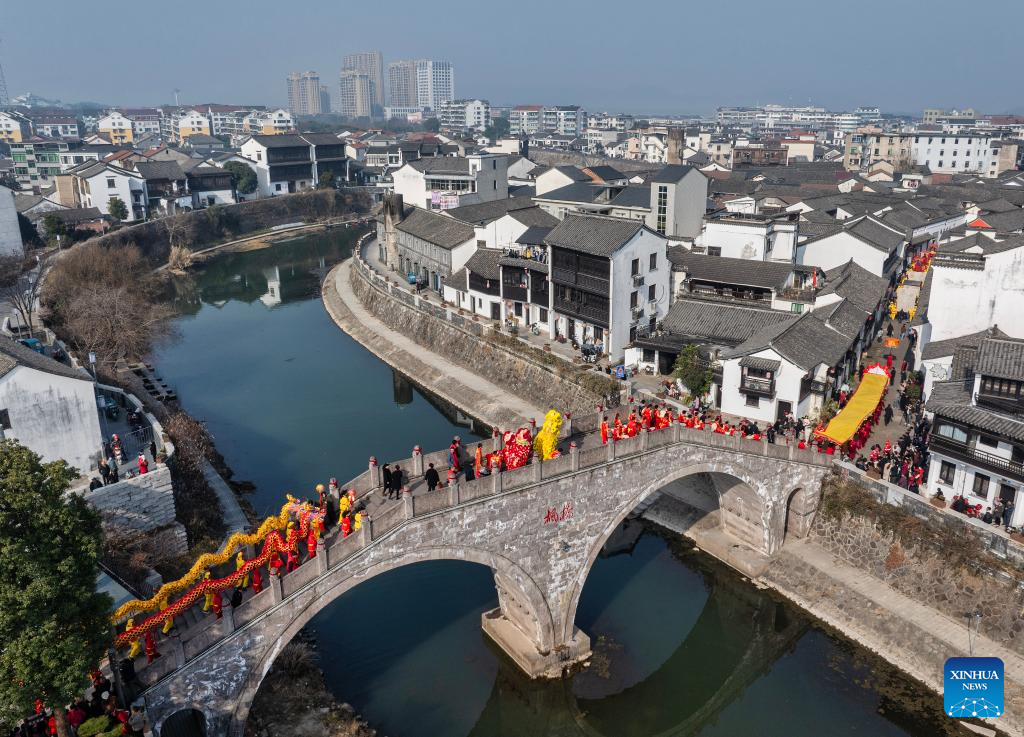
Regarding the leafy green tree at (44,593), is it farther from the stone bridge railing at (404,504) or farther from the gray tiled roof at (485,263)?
the gray tiled roof at (485,263)

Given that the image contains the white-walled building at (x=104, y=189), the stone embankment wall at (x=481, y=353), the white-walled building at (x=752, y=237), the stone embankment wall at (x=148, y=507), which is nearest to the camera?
the stone embankment wall at (x=148, y=507)

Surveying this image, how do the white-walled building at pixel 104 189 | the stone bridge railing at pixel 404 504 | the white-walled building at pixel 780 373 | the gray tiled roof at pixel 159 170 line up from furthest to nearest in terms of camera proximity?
the gray tiled roof at pixel 159 170 → the white-walled building at pixel 104 189 → the white-walled building at pixel 780 373 → the stone bridge railing at pixel 404 504

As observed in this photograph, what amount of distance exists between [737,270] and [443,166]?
4572 centimetres

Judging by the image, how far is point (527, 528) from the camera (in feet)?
83.7

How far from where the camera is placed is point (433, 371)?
55.3 meters

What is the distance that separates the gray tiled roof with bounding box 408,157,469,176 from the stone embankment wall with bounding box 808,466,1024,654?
60.6 meters

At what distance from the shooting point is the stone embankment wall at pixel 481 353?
45.4 meters

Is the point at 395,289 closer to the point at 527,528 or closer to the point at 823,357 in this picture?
the point at 823,357

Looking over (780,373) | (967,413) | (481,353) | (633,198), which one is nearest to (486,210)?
(633,198)

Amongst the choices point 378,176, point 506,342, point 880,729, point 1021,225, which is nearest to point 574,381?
point 506,342

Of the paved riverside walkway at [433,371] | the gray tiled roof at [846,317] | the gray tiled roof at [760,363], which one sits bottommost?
the paved riverside walkway at [433,371]

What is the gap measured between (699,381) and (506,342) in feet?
50.8

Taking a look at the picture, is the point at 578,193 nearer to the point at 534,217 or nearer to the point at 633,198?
the point at 633,198

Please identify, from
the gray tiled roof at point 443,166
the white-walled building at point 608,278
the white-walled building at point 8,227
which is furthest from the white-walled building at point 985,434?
the white-walled building at point 8,227
